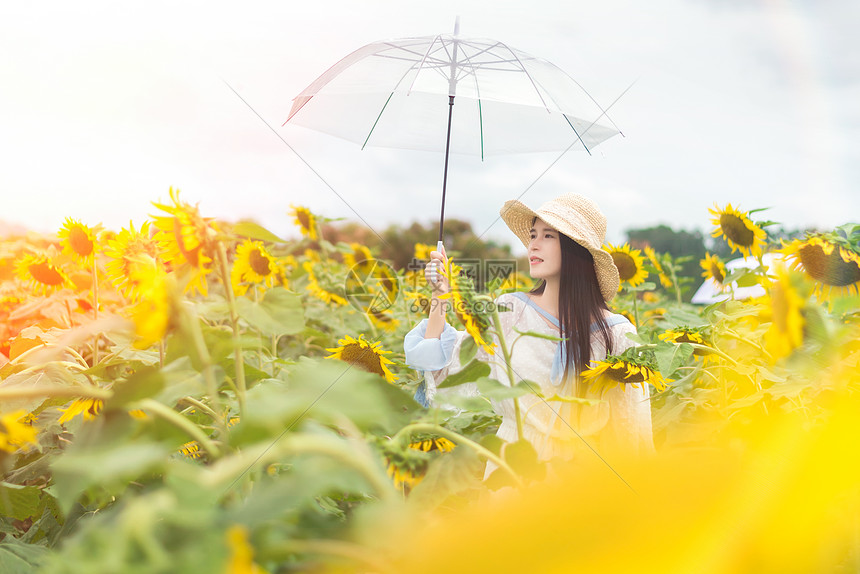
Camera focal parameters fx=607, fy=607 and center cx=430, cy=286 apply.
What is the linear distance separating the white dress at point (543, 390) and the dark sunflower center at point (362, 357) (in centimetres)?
10

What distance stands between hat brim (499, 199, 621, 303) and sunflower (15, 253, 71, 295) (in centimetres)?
131

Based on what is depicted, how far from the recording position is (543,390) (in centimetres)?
160

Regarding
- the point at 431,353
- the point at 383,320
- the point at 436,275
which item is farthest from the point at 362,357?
the point at 383,320

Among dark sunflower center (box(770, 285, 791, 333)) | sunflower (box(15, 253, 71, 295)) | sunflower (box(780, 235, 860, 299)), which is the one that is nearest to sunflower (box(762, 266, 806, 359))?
dark sunflower center (box(770, 285, 791, 333))

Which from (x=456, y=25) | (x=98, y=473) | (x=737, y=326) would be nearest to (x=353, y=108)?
(x=456, y=25)

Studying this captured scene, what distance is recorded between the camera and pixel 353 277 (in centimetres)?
294

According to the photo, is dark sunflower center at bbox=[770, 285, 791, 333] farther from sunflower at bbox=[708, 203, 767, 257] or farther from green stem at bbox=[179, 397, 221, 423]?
sunflower at bbox=[708, 203, 767, 257]

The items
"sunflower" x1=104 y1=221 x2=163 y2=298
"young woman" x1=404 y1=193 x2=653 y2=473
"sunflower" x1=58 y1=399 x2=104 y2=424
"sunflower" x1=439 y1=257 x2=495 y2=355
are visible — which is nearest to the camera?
"sunflower" x1=439 y1=257 x2=495 y2=355

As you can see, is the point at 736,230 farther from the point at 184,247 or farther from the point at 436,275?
the point at 184,247

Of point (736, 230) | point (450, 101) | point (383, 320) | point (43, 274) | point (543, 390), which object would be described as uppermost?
point (450, 101)

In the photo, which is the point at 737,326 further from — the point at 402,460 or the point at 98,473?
the point at 98,473

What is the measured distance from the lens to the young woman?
4.84 feet

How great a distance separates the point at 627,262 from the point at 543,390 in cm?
98

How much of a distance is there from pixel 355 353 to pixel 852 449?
131cm
